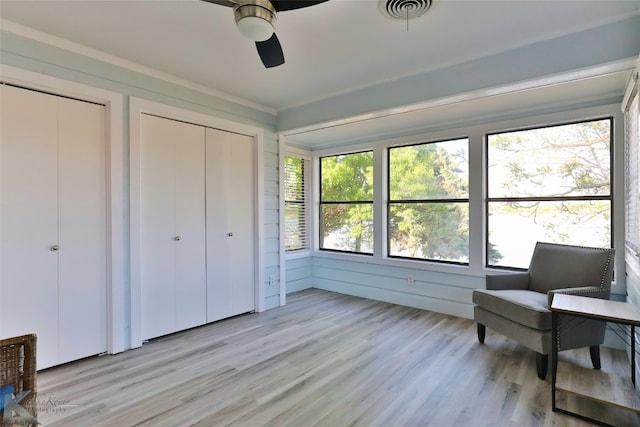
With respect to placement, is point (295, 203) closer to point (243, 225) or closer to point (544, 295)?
point (243, 225)

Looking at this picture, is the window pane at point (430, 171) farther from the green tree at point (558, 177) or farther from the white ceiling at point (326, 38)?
the white ceiling at point (326, 38)

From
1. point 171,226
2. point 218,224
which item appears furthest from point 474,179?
point 171,226

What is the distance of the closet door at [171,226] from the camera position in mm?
3170

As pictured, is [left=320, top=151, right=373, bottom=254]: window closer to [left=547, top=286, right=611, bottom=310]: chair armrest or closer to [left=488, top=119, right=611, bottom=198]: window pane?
[left=488, top=119, right=611, bottom=198]: window pane

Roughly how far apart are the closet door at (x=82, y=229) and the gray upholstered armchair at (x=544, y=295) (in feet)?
11.3

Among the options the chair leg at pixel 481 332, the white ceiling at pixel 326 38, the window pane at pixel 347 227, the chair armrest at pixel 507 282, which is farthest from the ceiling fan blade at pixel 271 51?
the window pane at pixel 347 227

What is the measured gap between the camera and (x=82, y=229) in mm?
2781

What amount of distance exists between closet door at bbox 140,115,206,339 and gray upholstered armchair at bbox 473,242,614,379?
114 inches

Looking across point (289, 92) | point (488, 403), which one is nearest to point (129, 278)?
point (289, 92)

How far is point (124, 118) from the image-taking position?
9.80ft

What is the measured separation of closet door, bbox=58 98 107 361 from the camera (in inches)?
106

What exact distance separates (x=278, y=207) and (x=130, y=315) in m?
2.08

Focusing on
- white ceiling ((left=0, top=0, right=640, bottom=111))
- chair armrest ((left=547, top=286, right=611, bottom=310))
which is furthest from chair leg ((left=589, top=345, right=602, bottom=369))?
white ceiling ((left=0, top=0, right=640, bottom=111))

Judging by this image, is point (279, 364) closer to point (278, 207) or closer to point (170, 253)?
point (170, 253)
